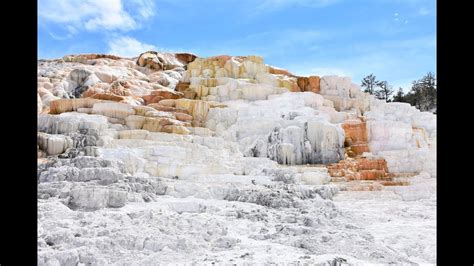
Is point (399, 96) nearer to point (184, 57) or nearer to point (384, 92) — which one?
point (384, 92)

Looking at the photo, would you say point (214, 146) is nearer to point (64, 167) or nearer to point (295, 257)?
point (64, 167)

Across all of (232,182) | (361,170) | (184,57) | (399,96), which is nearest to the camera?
(232,182)

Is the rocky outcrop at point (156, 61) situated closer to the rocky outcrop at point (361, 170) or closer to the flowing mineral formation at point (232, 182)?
the flowing mineral formation at point (232, 182)

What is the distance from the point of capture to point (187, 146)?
23.2ft

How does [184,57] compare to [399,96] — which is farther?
[184,57]

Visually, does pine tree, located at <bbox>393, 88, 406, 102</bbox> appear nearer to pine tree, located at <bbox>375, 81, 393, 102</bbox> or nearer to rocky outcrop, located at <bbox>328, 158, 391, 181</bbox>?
pine tree, located at <bbox>375, 81, 393, 102</bbox>

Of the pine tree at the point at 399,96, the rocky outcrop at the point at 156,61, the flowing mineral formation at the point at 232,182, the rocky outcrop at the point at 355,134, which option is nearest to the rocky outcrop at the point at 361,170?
the flowing mineral formation at the point at 232,182

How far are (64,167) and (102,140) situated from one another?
4.96 feet

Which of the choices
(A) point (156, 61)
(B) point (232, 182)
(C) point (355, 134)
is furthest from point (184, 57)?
(B) point (232, 182)

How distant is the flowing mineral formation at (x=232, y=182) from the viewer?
12.5ft

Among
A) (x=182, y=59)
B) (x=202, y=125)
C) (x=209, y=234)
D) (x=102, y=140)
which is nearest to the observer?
(x=209, y=234)

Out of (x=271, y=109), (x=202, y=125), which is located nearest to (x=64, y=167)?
(x=202, y=125)

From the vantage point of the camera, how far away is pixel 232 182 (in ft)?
19.7

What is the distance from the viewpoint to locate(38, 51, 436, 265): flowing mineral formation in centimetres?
379
